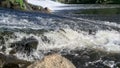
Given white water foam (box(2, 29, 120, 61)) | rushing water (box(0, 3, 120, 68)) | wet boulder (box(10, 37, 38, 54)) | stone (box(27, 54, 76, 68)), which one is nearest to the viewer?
stone (box(27, 54, 76, 68))

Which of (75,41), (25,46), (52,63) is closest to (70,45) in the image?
(75,41)

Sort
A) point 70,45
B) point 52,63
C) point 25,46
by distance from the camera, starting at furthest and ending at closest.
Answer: point 70,45 < point 25,46 < point 52,63

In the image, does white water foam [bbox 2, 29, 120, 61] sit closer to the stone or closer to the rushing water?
the rushing water

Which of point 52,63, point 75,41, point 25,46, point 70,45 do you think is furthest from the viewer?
point 75,41

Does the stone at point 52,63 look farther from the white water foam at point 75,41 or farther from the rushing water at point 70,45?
the white water foam at point 75,41

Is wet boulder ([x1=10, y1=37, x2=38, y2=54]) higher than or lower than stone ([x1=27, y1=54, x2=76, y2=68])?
lower

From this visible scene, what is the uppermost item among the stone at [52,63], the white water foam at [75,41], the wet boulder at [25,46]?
the stone at [52,63]

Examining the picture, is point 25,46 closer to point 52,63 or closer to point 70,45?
point 70,45

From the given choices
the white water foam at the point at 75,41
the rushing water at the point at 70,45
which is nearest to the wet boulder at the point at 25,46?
the rushing water at the point at 70,45

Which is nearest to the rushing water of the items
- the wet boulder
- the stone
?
the wet boulder

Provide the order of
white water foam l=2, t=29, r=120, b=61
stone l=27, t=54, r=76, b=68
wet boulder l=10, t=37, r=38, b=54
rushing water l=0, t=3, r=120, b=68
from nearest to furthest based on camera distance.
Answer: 1. stone l=27, t=54, r=76, b=68
2. rushing water l=0, t=3, r=120, b=68
3. wet boulder l=10, t=37, r=38, b=54
4. white water foam l=2, t=29, r=120, b=61

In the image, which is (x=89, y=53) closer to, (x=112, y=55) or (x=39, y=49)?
(x=112, y=55)

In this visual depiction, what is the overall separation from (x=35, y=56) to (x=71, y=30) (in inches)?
313

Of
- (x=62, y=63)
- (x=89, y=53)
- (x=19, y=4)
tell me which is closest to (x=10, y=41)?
(x=89, y=53)
